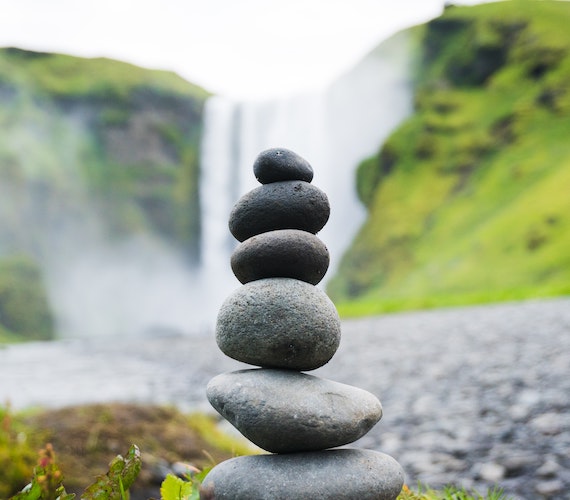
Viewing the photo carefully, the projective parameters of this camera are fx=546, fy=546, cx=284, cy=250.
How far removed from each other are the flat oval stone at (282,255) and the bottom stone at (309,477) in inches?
45.2

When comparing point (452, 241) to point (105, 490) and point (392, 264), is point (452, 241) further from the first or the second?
point (105, 490)

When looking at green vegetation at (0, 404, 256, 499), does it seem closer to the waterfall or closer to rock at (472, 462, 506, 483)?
rock at (472, 462, 506, 483)

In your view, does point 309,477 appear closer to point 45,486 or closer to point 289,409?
point 289,409

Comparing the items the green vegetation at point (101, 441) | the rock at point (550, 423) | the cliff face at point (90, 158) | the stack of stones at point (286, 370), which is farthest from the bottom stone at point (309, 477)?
the cliff face at point (90, 158)

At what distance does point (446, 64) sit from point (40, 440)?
7525 centimetres

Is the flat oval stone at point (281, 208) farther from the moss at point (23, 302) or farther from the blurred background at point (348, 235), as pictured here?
the moss at point (23, 302)

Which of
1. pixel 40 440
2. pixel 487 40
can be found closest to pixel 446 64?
pixel 487 40

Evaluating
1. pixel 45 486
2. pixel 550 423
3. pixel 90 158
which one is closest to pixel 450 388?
pixel 550 423

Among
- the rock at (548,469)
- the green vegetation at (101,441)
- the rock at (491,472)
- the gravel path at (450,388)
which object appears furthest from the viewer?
the gravel path at (450,388)

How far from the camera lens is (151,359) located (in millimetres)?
25188

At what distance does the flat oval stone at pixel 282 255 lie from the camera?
355cm

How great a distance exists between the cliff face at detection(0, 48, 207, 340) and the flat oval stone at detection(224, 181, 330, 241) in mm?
70562

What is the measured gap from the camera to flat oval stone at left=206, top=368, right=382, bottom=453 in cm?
319

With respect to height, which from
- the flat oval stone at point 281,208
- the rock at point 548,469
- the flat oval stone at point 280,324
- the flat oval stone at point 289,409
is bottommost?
the rock at point 548,469
